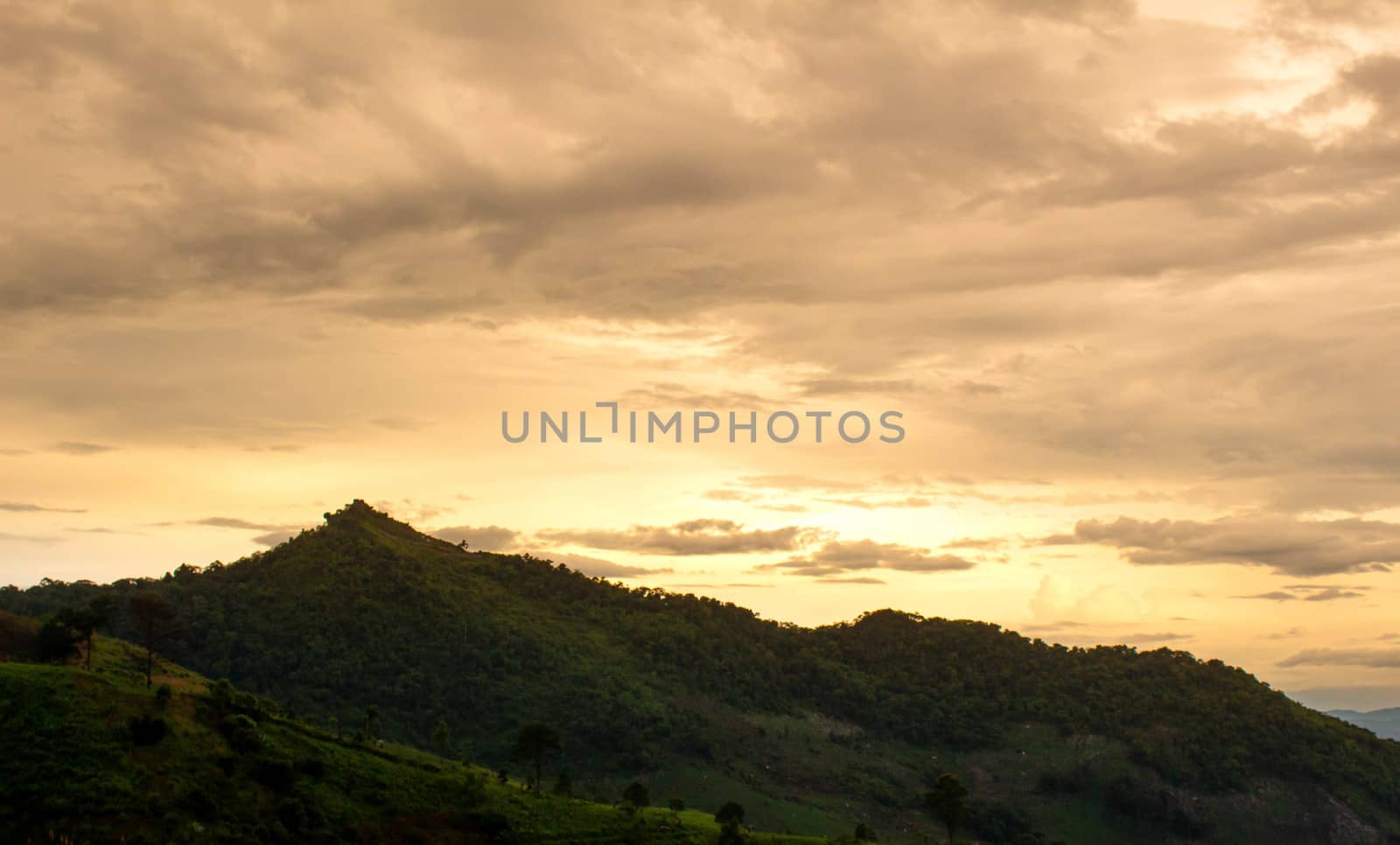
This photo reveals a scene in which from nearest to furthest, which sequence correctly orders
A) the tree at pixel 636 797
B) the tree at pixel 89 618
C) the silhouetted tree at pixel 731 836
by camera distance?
the silhouetted tree at pixel 731 836 → the tree at pixel 89 618 → the tree at pixel 636 797

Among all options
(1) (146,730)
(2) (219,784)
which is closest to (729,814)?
(2) (219,784)

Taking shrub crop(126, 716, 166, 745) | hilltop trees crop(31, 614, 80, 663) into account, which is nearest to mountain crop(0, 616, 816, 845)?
shrub crop(126, 716, 166, 745)

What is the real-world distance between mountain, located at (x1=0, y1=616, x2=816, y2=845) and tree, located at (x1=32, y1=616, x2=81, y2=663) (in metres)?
5.22

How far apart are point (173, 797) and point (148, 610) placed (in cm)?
2667

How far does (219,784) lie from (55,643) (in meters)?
32.2

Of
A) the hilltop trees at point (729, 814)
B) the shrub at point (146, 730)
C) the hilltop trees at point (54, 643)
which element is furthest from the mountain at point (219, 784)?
the hilltop trees at point (729, 814)

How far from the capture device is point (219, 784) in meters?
99.8

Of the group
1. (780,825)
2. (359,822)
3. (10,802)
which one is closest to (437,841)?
(359,822)

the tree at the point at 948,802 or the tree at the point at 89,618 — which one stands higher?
the tree at the point at 89,618

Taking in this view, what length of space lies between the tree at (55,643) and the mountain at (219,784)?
522 cm

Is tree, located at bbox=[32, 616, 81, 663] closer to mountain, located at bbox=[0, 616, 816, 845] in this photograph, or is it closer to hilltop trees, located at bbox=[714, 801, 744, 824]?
mountain, located at bbox=[0, 616, 816, 845]

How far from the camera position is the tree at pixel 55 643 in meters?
119

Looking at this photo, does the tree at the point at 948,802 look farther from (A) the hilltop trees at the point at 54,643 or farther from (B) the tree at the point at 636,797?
(A) the hilltop trees at the point at 54,643

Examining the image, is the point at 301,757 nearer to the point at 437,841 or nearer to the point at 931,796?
the point at 437,841
